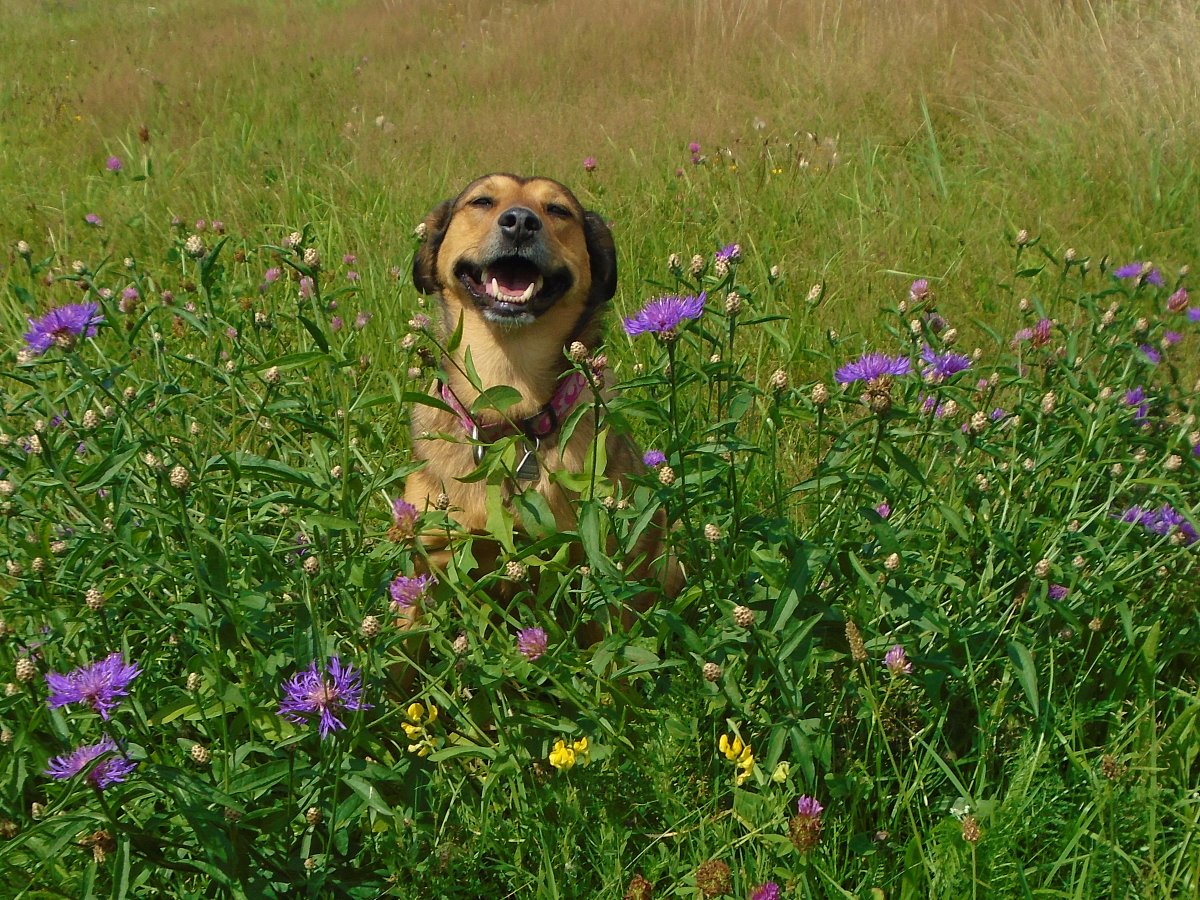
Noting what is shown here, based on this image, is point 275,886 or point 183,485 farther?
point 275,886

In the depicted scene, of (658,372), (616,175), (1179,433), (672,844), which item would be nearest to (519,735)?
(672,844)

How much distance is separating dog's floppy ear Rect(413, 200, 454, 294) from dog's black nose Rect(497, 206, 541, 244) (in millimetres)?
412

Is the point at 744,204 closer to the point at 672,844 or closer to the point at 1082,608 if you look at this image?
the point at 1082,608

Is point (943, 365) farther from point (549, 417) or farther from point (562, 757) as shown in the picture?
point (549, 417)

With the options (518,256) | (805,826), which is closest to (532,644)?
(805,826)

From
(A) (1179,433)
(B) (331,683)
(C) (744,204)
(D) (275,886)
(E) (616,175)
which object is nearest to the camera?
(B) (331,683)

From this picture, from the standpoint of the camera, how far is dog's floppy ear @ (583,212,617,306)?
134 inches

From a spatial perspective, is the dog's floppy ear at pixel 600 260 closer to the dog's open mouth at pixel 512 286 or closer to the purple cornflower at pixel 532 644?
the dog's open mouth at pixel 512 286

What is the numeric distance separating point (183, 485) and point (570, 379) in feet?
5.02

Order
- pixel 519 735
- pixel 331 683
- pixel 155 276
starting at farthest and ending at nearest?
pixel 155 276
pixel 519 735
pixel 331 683

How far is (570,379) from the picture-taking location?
293 cm

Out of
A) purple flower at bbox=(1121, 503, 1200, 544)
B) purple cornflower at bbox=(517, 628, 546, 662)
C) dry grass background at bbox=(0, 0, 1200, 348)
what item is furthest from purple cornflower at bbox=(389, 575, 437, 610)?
dry grass background at bbox=(0, 0, 1200, 348)

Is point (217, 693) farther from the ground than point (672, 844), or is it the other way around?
point (217, 693)

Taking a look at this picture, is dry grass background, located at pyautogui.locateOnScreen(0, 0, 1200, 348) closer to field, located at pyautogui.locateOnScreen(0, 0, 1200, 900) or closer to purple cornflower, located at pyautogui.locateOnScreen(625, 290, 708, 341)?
field, located at pyautogui.locateOnScreen(0, 0, 1200, 900)
